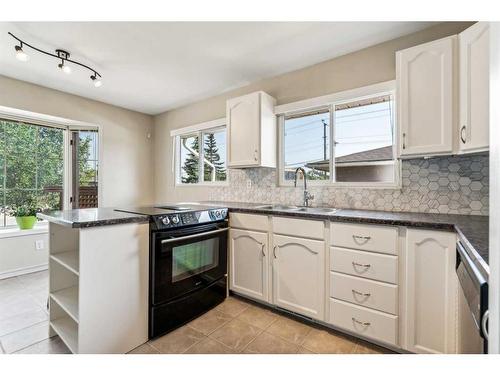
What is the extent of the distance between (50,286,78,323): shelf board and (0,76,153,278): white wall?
6.21 ft

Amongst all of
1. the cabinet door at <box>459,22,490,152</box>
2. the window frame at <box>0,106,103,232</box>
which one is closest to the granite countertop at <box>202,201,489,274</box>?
the cabinet door at <box>459,22,490,152</box>

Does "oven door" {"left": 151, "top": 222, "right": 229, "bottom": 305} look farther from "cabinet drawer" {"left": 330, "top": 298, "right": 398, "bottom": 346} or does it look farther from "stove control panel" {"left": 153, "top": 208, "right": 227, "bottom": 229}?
"cabinet drawer" {"left": 330, "top": 298, "right": 398, "bottom": 346}

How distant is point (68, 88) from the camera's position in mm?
3135

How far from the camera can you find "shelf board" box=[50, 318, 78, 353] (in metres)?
1.51

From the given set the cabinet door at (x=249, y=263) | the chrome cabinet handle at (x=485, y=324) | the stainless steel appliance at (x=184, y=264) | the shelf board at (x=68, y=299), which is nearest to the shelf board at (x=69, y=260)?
the shelf board at (x=68, y=299)

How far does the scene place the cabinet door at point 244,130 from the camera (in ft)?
8.41

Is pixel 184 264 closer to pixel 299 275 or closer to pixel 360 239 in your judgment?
pixel 299 275

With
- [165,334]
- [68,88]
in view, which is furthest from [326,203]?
[68,88]

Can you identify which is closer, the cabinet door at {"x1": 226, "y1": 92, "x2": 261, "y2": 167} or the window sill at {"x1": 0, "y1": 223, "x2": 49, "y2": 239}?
the cabinet door at {"x1": 226, "y1": 92, "x2": 261, "y2": 167}

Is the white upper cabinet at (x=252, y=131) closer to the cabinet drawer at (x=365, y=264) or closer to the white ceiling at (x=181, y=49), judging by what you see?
the white ceiling at (x=181, y=49)

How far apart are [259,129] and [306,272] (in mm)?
1455

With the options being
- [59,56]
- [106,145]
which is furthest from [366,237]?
[106,145]
